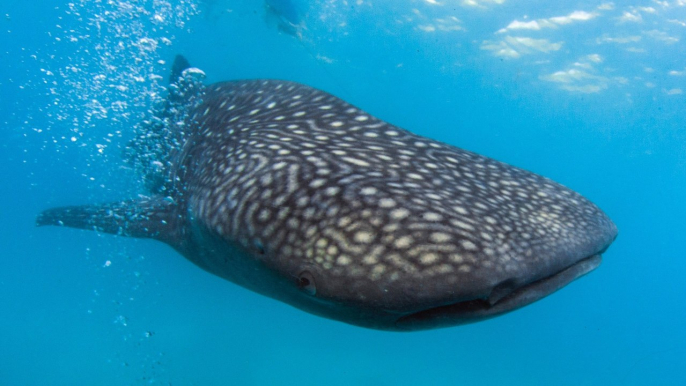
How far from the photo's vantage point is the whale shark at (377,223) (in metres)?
1.94

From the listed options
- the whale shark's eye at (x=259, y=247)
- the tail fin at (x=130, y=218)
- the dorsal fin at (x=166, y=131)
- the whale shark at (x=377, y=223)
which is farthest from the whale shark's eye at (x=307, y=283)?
the dorsal fin at (x=166, y=131)

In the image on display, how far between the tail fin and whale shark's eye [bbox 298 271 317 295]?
91.3 inches

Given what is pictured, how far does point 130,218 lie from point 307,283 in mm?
4173

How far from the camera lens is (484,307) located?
2.03 m

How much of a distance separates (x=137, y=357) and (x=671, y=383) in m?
62.6

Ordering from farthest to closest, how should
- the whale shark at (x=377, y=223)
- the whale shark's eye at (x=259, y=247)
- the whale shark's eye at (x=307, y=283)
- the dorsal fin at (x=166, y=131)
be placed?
the dorsal fin at (x=166, y=131)
the whale shark's eye at (x=259, y=247)
the whale shark's eye at (x=307, y=283)
the whale shark at (x=377, y=223)

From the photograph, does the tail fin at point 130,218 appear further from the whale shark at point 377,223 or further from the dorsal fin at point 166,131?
the whale shark at point 377,223

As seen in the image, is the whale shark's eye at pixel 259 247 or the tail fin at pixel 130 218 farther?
the tail fin at pixel 130 218

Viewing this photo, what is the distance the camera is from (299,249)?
2146 millimetres

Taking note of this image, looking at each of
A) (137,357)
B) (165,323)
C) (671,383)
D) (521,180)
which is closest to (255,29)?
(165,323)

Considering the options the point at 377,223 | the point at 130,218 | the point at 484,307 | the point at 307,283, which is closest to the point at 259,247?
the point at 307,283

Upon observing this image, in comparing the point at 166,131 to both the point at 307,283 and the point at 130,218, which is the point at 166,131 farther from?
the point at 307,283

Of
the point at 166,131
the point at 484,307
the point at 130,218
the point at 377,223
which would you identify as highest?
the point at 377,223

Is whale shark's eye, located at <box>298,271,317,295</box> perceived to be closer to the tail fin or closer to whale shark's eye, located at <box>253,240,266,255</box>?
whale shark's eye, located at <box>253,240,266,255</box>
